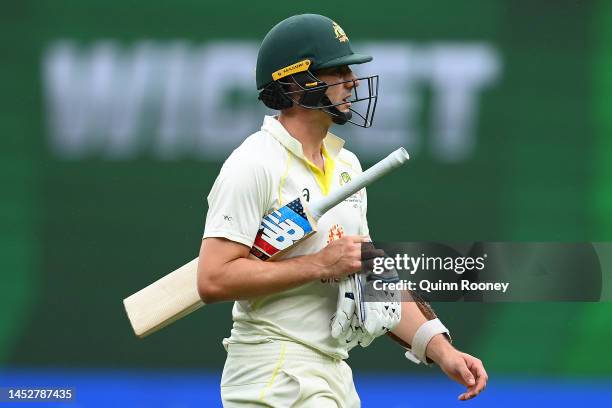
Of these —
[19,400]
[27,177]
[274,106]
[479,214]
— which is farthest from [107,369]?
[274,106]

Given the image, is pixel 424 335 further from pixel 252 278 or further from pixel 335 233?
pixel 252 278

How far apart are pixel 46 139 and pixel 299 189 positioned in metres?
2.48

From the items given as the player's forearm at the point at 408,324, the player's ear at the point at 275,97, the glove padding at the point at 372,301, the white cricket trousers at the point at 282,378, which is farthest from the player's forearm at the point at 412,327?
the player's ear at the point at 275,97

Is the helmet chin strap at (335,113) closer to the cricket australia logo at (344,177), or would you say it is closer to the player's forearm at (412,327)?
the cricket australia logo at (344,177)

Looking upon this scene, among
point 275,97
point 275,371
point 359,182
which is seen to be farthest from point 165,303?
point 359,182

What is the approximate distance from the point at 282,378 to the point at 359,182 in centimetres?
52

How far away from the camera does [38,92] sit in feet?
17.8

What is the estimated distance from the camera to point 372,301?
316 cm

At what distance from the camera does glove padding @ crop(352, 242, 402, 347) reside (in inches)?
124

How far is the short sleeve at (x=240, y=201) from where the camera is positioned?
3.05 metres

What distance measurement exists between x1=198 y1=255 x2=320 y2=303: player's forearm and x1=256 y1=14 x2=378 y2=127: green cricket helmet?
1.54 feet

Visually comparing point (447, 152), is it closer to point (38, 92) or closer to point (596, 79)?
point (596, 79)

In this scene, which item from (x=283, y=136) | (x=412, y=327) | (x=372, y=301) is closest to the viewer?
(x=372, y=301)

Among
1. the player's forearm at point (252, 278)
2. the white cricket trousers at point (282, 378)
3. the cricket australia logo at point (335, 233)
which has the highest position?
the cricket australia logo at point (335, 233)
